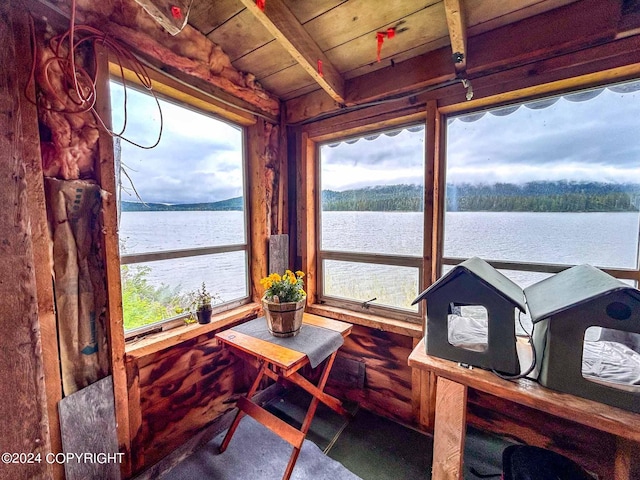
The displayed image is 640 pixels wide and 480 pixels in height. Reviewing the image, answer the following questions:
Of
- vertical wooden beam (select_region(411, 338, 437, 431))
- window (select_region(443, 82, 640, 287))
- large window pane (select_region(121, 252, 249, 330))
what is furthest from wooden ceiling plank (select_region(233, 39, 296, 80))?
vertical wooden beam (select_region(411, 338, 437, 431))

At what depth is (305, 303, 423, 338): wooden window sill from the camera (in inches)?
72.1

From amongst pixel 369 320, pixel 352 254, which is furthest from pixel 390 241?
pixel 369 320

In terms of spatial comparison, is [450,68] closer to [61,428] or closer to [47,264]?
[47,264]

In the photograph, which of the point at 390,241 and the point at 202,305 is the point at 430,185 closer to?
the point at 390,241

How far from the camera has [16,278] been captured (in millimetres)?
1032

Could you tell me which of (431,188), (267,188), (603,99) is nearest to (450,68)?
(431,188)

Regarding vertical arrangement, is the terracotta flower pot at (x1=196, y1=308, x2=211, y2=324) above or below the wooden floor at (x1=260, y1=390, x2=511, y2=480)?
above

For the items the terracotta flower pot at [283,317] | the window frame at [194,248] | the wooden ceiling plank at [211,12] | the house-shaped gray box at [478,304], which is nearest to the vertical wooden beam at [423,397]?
the house-shaped gray box at [478,304]

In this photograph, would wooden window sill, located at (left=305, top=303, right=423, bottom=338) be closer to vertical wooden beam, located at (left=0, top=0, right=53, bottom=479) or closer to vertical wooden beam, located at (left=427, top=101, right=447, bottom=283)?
vertical wooden beam, located at (left=427, top=101, right=447, bottom=283)

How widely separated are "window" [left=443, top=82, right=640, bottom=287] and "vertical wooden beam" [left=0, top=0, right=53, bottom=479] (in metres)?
2.27

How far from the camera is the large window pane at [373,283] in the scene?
1.99 m

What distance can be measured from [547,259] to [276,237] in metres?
1.91

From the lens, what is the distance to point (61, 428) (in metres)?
1.16

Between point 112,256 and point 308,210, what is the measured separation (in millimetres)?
1438
